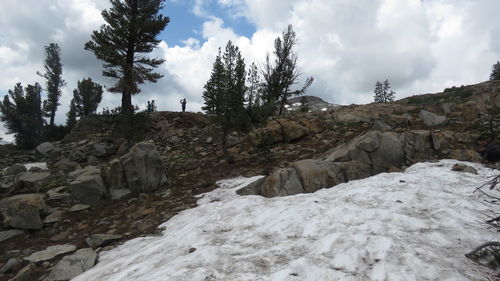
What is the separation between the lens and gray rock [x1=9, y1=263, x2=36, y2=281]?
4.76 metres

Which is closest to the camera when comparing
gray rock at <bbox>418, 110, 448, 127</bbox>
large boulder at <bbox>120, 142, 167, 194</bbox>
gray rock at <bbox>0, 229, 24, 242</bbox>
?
gray rock at <bbox>0, 229, 24, 242</bbox>

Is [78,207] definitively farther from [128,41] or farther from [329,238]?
→ [128,41]

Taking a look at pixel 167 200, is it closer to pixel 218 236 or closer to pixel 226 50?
pixel 218 236

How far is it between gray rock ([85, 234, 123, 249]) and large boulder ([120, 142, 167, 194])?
3.13 m

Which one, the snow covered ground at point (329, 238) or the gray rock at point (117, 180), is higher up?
the gray rock at point (117, 180)

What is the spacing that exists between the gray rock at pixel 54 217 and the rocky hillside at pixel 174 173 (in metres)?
0.02

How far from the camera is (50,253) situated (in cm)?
561

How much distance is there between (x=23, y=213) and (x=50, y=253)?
235 cm

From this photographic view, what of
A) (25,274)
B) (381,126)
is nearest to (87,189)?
(25,274)

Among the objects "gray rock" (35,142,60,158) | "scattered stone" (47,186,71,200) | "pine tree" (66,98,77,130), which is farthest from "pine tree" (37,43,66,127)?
"scattered stone" (47,186,71,200)

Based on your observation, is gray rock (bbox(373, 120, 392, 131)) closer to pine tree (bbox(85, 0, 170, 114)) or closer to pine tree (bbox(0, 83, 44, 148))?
pine tree (bbox(85, 0, 170, 114))

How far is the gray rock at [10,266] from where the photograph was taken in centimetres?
517

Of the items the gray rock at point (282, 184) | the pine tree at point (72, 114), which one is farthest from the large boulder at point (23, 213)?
the pine tree at point (72, 114)

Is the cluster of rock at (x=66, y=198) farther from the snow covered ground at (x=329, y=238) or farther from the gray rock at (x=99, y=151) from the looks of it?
the gray rock at (x=99, y=151)
